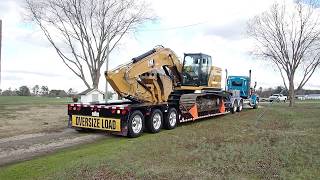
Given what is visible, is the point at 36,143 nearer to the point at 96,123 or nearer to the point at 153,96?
the point at 96,123

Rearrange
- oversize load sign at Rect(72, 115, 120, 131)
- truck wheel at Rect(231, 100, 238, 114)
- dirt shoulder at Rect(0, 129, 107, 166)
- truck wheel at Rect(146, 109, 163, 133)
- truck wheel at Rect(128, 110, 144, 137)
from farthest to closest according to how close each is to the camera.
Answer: truck wheel at Rect(231, 100, 238, 114) < truck wheel at Rect(146, 109, 163, 133) < oversize load sign at Rect(72, 115, 120, 131) < truck wheel at Rect(128, 110, 144, 137) < dirt shoulder at Rect(0, 129, 107, 166)

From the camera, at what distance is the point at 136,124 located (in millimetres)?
14547

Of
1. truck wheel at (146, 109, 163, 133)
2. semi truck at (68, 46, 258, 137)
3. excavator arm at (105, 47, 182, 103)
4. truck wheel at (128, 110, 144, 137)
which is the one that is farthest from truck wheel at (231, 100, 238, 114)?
truck wheel at (128, 110, 144, 137)

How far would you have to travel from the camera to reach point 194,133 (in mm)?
14578

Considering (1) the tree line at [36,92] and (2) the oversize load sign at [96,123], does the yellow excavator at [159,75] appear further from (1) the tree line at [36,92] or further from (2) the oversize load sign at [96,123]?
(1) the tree line at [36,92]

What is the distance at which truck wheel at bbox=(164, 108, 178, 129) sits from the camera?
53.8ft

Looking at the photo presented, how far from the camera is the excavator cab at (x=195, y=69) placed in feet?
63.3

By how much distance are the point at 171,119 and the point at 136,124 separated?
259 centimetres

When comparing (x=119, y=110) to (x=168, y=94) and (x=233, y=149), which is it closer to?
(x=168, y=94)

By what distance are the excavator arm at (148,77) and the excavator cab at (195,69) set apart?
1.07 m

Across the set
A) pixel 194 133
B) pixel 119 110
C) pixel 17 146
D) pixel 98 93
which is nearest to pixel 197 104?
pixel 194 133

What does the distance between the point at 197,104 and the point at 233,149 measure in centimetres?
901

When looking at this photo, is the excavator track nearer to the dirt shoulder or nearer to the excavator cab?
the excavator cab

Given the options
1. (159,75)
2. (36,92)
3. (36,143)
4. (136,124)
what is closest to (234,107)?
(159,75)
